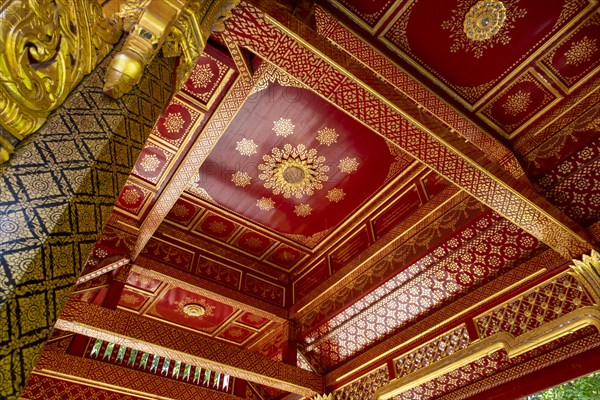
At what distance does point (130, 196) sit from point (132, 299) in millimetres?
2219

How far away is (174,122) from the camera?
4.96m

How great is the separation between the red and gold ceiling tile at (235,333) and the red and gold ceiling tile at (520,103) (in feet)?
17.7

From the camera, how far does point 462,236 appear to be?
4973 millimetres

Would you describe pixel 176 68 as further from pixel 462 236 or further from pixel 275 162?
pixel 462 236

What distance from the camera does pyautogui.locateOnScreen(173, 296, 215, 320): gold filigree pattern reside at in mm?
7074

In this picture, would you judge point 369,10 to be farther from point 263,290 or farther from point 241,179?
point 263,290

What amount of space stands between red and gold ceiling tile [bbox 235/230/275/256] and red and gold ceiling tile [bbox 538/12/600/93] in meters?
4.39

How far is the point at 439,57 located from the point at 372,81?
1.29 meters

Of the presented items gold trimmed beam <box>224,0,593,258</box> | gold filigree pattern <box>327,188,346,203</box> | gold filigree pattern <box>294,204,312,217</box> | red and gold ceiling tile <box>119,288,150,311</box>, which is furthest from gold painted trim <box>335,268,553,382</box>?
red and gold ceiling tile <box>119,288,150,311</box>

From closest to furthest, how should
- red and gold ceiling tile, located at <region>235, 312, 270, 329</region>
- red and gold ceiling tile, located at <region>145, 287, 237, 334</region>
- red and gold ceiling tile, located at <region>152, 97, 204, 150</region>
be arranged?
red and gold ceiling tile, located at <region>152, 97, 204, 150</region> < red and gold ceiling tile, located at <region>145, 287, 237, 334</region> < red and gold ceiling tile, located at <region>235, 312, 270, 329</region>

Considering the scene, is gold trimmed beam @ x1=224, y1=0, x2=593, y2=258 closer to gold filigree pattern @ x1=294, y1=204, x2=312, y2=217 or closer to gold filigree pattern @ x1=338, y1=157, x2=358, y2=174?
gold filigree pattern @ x1=338, y1=157, x2=358, y2=174

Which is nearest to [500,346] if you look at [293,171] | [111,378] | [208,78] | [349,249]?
[349,249]

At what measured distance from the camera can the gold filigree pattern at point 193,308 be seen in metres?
7.07

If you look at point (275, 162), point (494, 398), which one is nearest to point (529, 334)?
point (494, 398)
